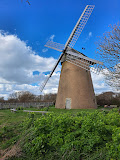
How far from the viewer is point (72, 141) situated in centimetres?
320

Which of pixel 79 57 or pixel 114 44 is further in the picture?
pixel 79 57

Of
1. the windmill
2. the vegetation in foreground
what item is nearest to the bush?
the vegetation in foreground

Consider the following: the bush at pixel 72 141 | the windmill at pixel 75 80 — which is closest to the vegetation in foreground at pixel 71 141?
the bush at pixel 72 141

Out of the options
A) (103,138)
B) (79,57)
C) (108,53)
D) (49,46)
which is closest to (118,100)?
(79,57)

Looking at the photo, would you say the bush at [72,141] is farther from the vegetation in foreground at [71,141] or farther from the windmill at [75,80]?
the windmill at [75,80]

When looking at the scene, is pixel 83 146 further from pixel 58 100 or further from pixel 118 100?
pixel 118 100

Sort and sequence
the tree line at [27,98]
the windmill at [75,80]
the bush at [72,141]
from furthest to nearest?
the tree line at [27,98], the windmill at [75,80], the bush at [72,141]

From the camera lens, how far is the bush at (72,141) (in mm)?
2922

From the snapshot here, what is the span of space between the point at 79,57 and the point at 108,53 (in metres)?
6.12

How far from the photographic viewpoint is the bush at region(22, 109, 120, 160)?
2922 mm

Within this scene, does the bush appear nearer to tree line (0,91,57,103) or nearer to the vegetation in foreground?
the vegetation in foreground

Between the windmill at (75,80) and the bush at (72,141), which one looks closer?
the bush at (72,141)

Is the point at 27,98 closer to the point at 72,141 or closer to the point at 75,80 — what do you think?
the point at 75,80

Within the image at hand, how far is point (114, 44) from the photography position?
7.78m
